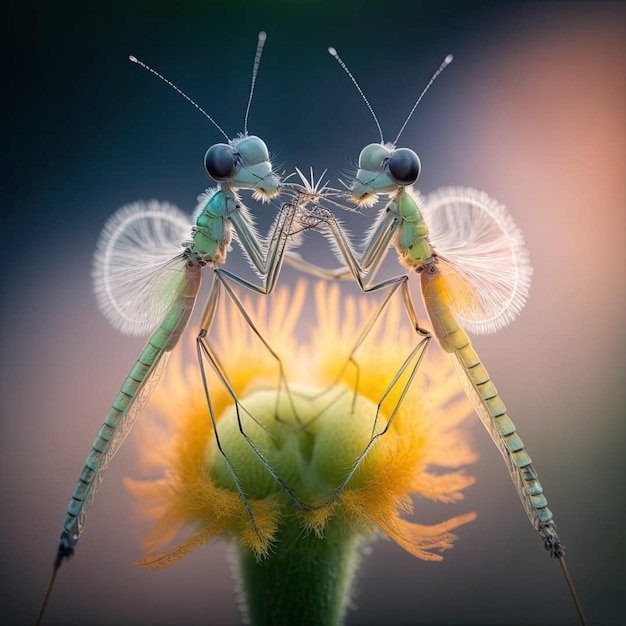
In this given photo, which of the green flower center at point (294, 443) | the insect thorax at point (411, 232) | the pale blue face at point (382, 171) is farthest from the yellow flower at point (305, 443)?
the pale blue face at point (382, 171)

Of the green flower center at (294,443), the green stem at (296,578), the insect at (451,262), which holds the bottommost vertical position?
the green stem at (296,578)

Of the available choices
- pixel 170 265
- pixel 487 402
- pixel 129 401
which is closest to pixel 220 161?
→ pixel 170 265

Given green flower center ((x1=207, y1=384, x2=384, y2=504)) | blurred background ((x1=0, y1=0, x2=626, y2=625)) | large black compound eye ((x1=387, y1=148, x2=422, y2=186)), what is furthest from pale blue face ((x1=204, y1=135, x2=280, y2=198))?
blurred background ((x1=0, y1=0, x2=626, y2=625))

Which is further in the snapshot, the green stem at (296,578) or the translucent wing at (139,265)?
the translucent wing at (139,265)

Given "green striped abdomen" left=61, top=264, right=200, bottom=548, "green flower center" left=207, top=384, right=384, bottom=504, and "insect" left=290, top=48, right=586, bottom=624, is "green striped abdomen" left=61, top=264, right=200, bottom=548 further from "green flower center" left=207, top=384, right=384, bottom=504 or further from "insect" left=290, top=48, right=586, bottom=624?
"insect" left=290, top=48, right=586, bottom=624

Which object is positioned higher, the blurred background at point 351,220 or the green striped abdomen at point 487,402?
the blurred background at point 351,220

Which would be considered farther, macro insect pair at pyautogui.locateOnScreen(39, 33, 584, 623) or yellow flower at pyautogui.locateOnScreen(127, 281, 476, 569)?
macro insect pair at pyautogui.locateOnScreen(39, 33, 584, 623)

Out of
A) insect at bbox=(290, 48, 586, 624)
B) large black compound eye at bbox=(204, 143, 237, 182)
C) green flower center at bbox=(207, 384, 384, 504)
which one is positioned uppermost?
large black compound eye at bbox=(204, 143, 237, 182)

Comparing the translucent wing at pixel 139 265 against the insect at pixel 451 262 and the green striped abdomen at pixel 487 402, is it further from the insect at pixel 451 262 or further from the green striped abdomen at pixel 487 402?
the green striped abdomen at pixel 487 402
